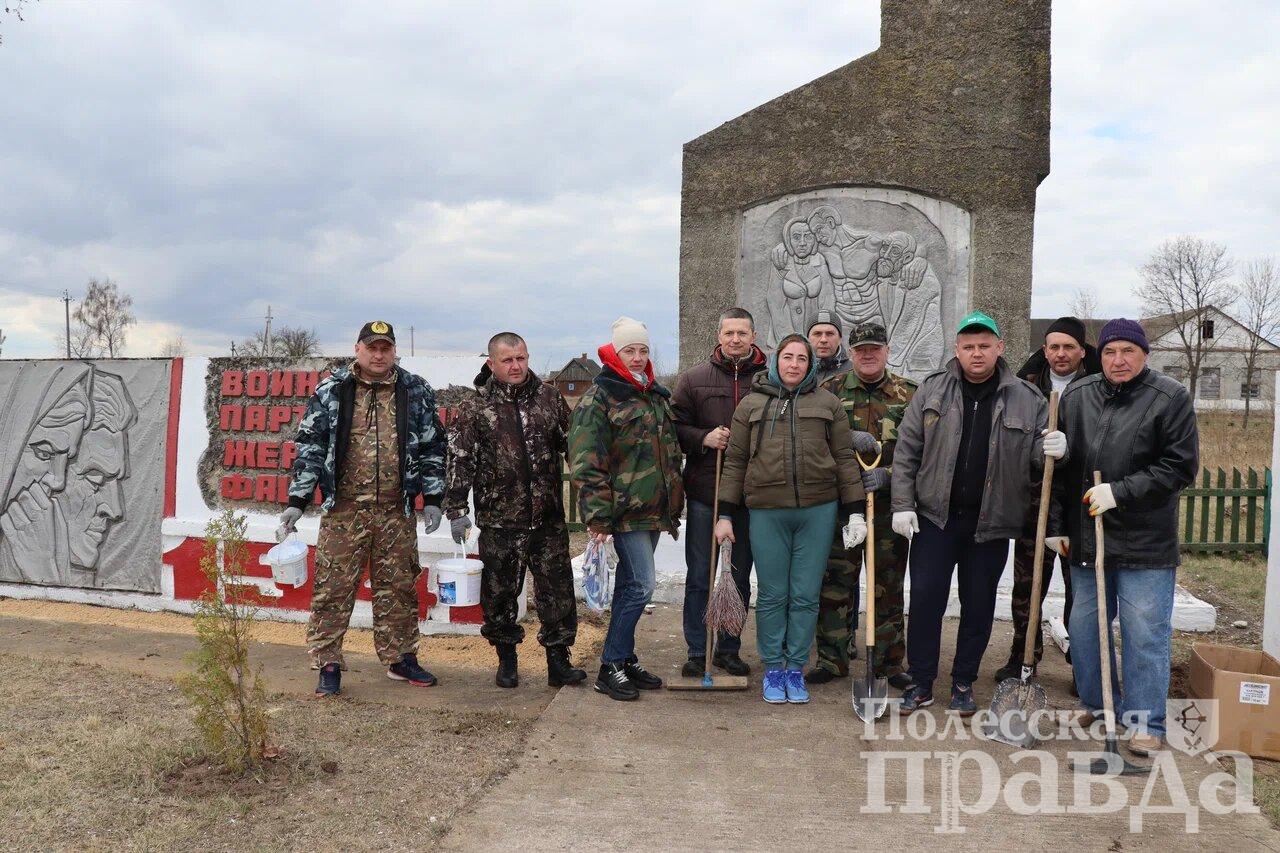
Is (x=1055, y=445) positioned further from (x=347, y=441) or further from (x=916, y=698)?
(x=347, y=441)

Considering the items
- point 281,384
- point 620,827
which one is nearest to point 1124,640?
point 620,827

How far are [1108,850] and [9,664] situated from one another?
5646 mm

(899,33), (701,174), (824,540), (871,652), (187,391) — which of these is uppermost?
(899,33)

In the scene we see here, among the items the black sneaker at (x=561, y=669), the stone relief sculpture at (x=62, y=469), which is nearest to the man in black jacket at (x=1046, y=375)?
the black sneaker at (x=561, y=669)

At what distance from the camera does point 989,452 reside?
3771 mm

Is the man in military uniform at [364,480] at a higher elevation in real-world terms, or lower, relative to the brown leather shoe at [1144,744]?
higher

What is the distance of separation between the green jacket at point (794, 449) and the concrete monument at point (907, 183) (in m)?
2.21

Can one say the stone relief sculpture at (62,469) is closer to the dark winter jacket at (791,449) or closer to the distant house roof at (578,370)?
the dark winter jacket at (791,449)

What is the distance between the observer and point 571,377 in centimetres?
4806

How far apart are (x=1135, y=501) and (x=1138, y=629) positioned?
57 centimetres

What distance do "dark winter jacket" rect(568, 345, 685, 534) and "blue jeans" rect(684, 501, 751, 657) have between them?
330 mm

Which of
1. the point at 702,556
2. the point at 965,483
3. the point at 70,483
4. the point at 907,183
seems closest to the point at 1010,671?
the point at 965,483

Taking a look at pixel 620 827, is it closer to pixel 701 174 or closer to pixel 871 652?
pixel 871 652

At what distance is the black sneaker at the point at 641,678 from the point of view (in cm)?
436
